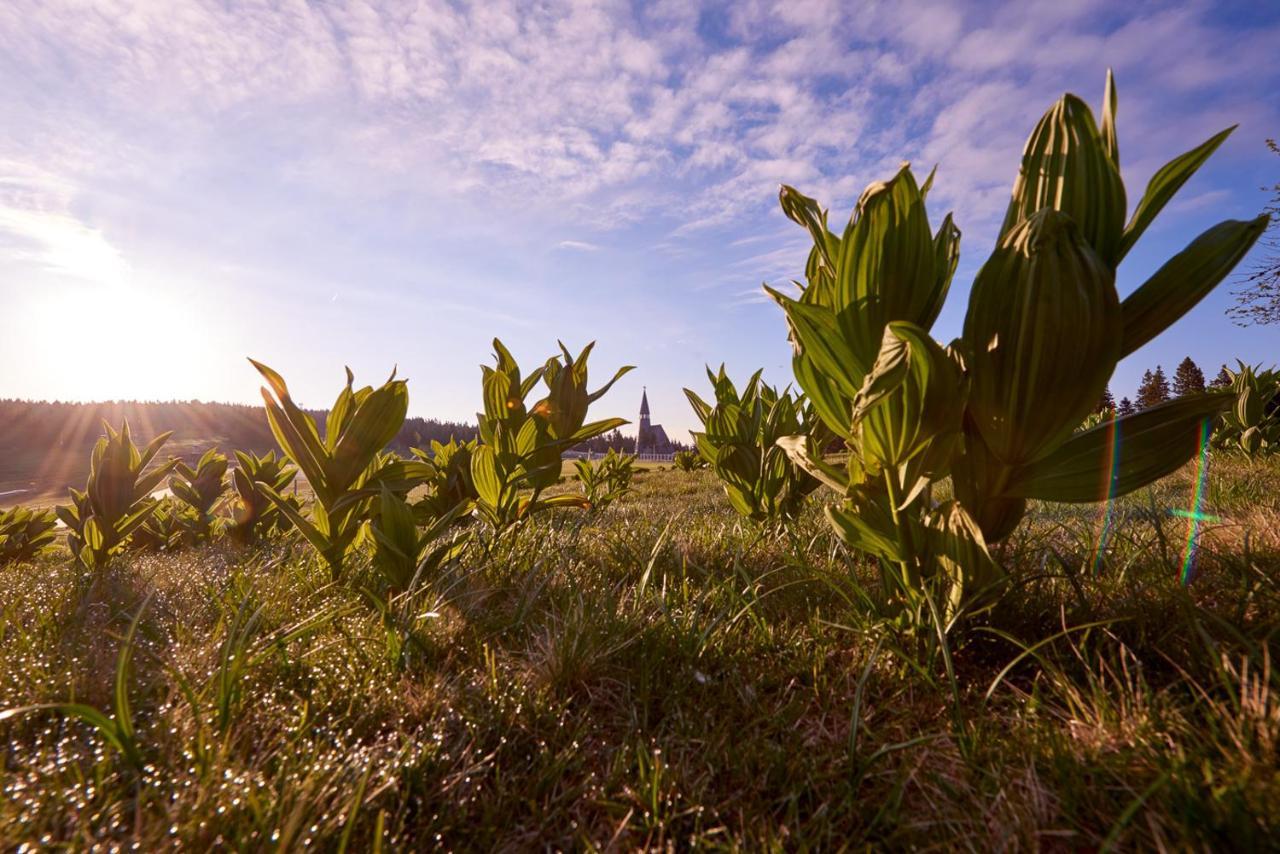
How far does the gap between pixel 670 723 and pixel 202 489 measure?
16.8 ft

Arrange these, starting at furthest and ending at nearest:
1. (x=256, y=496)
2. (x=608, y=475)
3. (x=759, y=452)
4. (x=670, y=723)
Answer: (x=608, y=475) → (x=256, y=496) → (x=759, y=452) → (x=670, y=723)

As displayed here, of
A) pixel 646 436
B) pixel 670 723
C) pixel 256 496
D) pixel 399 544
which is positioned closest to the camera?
pixel 670 723

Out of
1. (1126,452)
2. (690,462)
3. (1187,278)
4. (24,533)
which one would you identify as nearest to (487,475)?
(1126,452)

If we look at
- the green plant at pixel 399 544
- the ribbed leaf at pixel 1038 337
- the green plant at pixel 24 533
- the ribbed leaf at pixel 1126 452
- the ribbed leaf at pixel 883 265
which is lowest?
the green plant at pixel 24 533

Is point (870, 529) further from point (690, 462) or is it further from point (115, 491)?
point (690, 462)

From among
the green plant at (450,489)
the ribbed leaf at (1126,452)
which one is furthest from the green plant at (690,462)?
the ribbed leaf at (1126,452)

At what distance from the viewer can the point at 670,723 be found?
1.32m

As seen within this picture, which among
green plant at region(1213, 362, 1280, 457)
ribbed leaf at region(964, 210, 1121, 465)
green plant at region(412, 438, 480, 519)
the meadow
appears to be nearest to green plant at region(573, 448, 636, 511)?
green plant at region(412, 438, 480, 519)

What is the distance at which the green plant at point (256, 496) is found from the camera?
401cm

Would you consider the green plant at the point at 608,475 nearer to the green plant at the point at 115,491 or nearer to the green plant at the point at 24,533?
the green plant at the point at 115,491

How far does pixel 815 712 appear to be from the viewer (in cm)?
136

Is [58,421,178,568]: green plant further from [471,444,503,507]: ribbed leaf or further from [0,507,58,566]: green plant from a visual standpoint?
[0,507,58,566]: green plant

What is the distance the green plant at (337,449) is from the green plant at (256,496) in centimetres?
190

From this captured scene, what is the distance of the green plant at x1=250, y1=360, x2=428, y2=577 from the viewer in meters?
2.29
